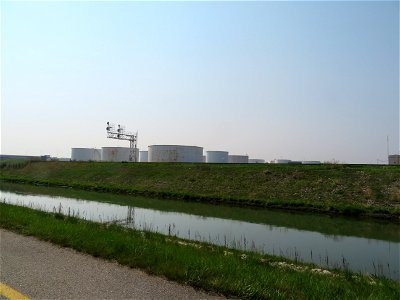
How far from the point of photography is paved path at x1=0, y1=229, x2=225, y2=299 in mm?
5828

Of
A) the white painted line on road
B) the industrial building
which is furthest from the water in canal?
the industrial building

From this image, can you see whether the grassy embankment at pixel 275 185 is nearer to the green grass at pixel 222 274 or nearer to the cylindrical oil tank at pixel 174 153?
the green grass at pixel 222 274

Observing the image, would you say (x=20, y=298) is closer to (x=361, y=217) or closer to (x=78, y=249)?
(x=78, y=249)

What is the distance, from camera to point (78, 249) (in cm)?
869

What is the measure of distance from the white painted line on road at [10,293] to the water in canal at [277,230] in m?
8.56

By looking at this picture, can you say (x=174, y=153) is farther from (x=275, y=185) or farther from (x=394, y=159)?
(x=275, y=185)

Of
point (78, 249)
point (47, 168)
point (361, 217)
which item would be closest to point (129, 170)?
point (47, 168)

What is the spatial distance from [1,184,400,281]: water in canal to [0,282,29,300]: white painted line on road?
28.1ft

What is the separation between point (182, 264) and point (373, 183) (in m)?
24.4

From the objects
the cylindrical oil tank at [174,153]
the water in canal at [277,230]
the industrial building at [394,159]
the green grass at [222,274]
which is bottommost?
the water in canal at [277,230]

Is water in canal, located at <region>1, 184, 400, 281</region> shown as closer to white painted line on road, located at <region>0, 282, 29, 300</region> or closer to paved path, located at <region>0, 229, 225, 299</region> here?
paved path, located at <region>0, 229, 225, 299</region>

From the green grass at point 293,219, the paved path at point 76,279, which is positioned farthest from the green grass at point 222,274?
the green grass at point 293,219

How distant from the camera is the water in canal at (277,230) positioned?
12961 millimetres

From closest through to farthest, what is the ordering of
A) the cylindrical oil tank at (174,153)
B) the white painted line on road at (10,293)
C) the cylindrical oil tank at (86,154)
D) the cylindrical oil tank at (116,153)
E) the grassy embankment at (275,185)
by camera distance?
the white painted line on road at (10,293)
the grassy embankment at (275,185)
the cylindrical oil tank at (174,153)
the cylindrical oil tank at (116,153)
the cylindrical oil tank at (86,154)
